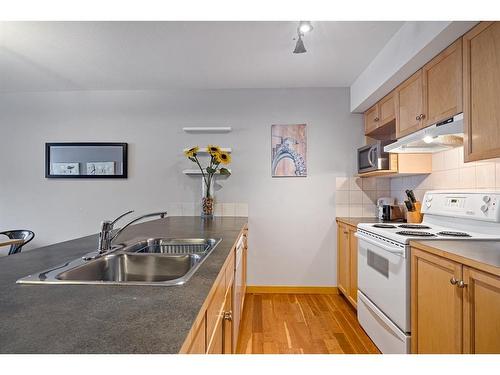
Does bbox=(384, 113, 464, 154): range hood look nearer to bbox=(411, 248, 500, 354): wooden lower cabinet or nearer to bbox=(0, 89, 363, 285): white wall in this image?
bbox=(411, 248, 500, 354): wooden lower cabinet

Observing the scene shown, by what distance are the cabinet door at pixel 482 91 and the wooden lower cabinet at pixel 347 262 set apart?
1.22 meters

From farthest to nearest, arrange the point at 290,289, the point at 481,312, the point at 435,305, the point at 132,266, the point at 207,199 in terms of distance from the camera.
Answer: the point at 290,289
the point at 207,199
the point at 435,305
the point at 132,266
the point at 481,312

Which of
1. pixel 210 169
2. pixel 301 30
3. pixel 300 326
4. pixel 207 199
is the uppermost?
pixel 301 30

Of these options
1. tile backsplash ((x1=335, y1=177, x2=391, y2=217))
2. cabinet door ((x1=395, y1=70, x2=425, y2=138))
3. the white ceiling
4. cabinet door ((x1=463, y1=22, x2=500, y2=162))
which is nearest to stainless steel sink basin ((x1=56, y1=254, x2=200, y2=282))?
cabinet door ((x1=463, y1=22, x2=500, y2=162))

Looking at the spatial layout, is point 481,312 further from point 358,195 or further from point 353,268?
point 358,195

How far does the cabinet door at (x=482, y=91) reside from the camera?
1.29 m

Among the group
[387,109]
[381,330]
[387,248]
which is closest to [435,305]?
[387,248]

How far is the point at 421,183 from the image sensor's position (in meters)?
2.52

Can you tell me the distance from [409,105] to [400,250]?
1.21m

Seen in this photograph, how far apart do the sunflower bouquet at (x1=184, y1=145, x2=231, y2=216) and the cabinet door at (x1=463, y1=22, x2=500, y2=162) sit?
2.00 meters

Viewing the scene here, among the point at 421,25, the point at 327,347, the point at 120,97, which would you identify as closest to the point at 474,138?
the point at 421,25

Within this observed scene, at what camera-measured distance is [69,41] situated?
7.11 ft

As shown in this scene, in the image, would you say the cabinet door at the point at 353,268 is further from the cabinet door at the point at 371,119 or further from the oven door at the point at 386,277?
the cabinet door at the point at 371,119
